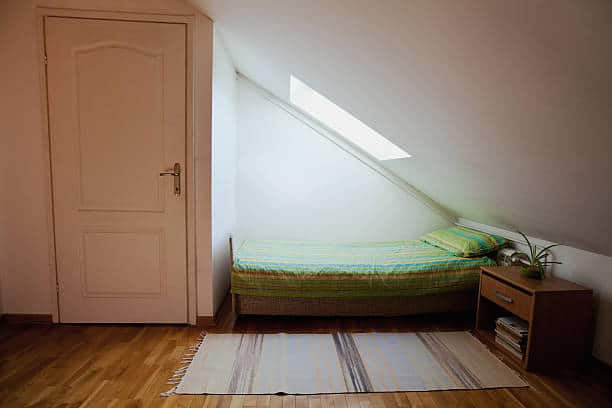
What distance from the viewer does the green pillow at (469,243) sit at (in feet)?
9.12

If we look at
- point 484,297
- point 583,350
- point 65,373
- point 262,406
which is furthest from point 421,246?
point 65,373

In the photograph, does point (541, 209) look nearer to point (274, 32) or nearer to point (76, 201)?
point (274, 32)

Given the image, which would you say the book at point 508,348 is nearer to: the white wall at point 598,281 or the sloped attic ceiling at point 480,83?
the white wall at point 598,281

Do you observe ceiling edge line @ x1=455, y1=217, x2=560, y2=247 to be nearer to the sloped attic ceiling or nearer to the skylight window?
the sloped attic ceiling

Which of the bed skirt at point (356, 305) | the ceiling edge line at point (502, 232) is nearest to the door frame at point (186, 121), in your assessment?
the bed skirt at point (356, 305)

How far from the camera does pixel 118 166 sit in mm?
2488

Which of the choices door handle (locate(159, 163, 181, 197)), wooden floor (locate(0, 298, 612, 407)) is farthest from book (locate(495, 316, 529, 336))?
door handle (locate(159, 163, 181, 197))

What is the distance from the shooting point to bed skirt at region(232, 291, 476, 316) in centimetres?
262

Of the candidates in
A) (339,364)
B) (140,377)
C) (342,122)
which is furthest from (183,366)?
(342,122)

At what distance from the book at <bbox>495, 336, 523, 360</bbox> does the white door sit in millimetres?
2181

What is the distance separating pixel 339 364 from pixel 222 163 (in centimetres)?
173

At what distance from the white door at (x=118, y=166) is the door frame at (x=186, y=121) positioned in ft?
A: 0.11

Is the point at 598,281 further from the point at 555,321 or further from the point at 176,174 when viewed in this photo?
the point at 176,174

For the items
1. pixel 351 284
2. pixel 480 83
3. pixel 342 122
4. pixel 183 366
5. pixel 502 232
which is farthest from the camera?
pixel 342 122
